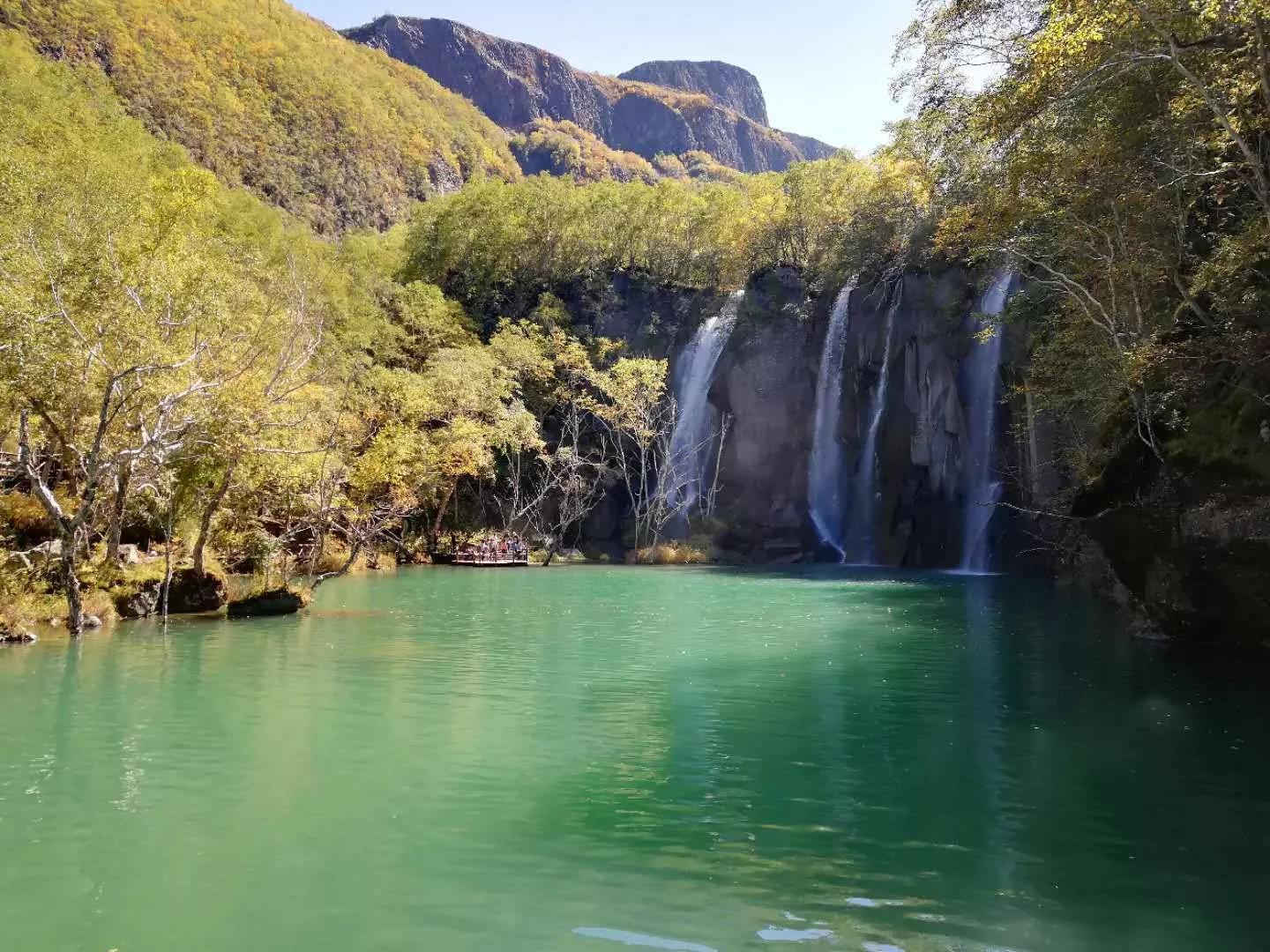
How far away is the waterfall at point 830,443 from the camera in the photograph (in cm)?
3778

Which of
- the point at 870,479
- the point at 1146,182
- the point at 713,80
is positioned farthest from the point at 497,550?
the point at 713,80

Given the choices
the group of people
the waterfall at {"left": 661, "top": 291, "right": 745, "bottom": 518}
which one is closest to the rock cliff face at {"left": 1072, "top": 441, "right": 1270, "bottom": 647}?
the group of people

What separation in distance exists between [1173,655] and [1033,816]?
817 cm

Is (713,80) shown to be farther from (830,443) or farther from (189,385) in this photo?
(189,385)

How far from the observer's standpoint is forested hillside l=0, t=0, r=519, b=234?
56406 millimetres

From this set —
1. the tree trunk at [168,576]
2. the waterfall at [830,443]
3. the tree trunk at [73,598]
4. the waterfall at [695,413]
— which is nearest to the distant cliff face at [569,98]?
the waterfall at [695,413]

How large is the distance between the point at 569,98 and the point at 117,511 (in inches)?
5577

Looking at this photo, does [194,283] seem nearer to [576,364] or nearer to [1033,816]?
[1033,816]

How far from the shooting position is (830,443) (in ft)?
126

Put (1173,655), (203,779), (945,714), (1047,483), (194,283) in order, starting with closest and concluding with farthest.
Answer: (203,779)
(945,714)
(1173,655)
(194,283)
(1047,483)

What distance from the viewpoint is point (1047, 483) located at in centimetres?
2834

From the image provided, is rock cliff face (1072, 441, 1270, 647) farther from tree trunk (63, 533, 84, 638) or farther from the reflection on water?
tree trunk (63, 533, 84, 638)

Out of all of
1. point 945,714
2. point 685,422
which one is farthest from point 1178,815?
point 685,422

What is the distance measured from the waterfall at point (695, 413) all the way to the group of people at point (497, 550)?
7.68 metres
